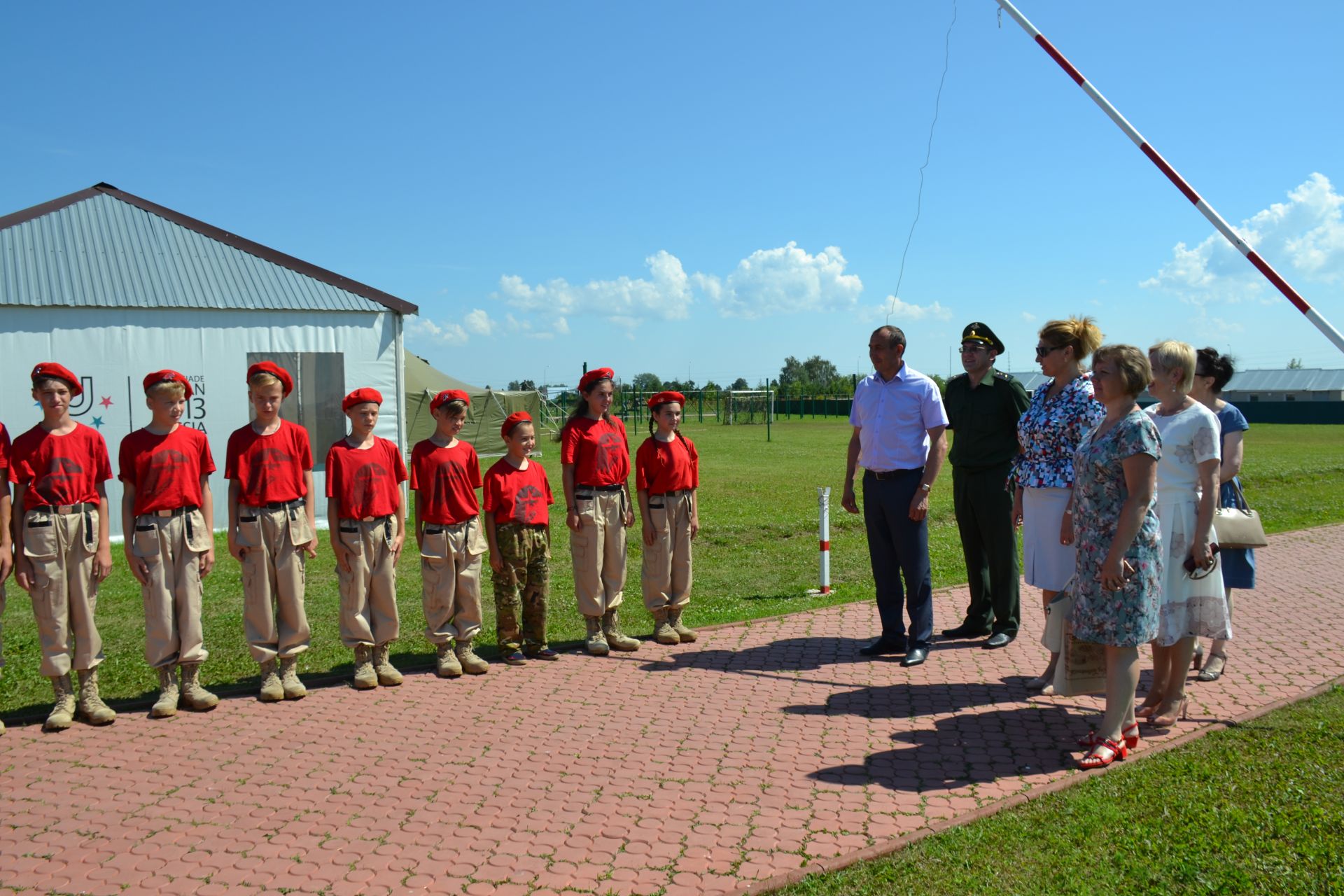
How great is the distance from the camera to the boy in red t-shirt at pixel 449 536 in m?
6.42

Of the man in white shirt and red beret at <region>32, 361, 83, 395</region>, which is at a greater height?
red beret at <region>32, 361, 83, 395</region>

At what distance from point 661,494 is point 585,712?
1.93 meters

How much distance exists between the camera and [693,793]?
14.8 feet

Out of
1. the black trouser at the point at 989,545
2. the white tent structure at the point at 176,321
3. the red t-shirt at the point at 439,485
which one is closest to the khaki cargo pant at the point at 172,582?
the red t-shirt at the point at 439,485

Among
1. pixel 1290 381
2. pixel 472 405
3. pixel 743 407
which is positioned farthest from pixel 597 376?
pixel 1290 381

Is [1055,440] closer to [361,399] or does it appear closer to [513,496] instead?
[513,496]

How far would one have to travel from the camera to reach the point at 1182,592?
5113 millimetres

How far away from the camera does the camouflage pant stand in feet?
22.3

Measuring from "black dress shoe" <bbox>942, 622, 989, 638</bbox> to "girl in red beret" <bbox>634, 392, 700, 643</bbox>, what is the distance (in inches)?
79.1

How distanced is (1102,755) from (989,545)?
2.64m

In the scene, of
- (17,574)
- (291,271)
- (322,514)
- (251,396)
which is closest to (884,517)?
(251,396)

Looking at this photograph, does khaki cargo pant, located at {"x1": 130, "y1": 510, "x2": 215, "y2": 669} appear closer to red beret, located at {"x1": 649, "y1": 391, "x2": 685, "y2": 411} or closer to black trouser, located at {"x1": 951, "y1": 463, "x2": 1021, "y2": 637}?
red beret, located at {"x1": 649, "y1": 391, "x2": 685, "y2": 411}

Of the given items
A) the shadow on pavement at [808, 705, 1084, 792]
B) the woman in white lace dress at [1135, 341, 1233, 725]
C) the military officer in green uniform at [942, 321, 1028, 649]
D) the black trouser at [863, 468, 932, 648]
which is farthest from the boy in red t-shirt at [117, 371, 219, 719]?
the woman in white lace dress at [1135, 341, 1233, 725]

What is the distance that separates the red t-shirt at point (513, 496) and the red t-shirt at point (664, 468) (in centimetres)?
73
